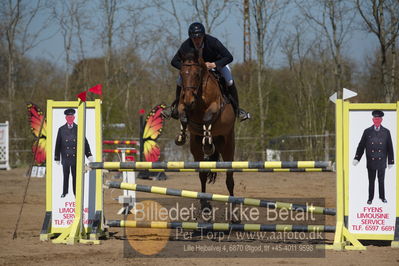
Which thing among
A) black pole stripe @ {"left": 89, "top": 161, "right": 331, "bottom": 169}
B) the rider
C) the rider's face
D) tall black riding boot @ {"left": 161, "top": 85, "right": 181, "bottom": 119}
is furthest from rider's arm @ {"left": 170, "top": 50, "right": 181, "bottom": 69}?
black pole stripe @ {"left": 89, "top": 161, "right": 331, "bottom": 169}

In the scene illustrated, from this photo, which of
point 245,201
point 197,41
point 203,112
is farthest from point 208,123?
point 245,201

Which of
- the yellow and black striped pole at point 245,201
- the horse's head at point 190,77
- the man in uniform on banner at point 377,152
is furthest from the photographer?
the horse's head at point 190,77

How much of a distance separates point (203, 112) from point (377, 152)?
198cm

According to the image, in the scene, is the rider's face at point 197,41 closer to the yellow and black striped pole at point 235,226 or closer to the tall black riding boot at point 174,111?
the tall black riding boot at point 174,111

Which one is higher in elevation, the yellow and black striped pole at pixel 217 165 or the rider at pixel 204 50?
the rider at pixel 204 50

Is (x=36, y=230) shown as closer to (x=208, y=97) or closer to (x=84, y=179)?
(x=84, y=179)

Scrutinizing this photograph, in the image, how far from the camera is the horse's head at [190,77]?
245 inches

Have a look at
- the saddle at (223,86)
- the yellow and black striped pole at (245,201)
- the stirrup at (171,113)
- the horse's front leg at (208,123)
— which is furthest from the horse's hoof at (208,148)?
the yellow and black striped pole at (245,201)

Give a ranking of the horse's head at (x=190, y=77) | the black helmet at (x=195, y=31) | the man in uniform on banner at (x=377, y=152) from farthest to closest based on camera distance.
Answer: the black helmet at (x=195, y=31) < the horse's head at (x=190, y=77) < the man in uniform on banner at (x=377, y=152)

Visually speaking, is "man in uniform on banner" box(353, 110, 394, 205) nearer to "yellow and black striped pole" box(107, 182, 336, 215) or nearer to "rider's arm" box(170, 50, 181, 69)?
"yellow and black striped pole" box(107, 182, 336, 215)

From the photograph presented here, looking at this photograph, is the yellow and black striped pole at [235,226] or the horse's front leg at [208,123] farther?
the horse's front leg at [208,123]

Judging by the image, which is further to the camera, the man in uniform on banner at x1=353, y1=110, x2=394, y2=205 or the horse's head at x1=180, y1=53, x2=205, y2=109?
the horse's head at x1=180, y1=53, x2=205, y2=109

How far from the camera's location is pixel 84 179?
629 cm

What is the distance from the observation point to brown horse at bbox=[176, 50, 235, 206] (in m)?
6.28
